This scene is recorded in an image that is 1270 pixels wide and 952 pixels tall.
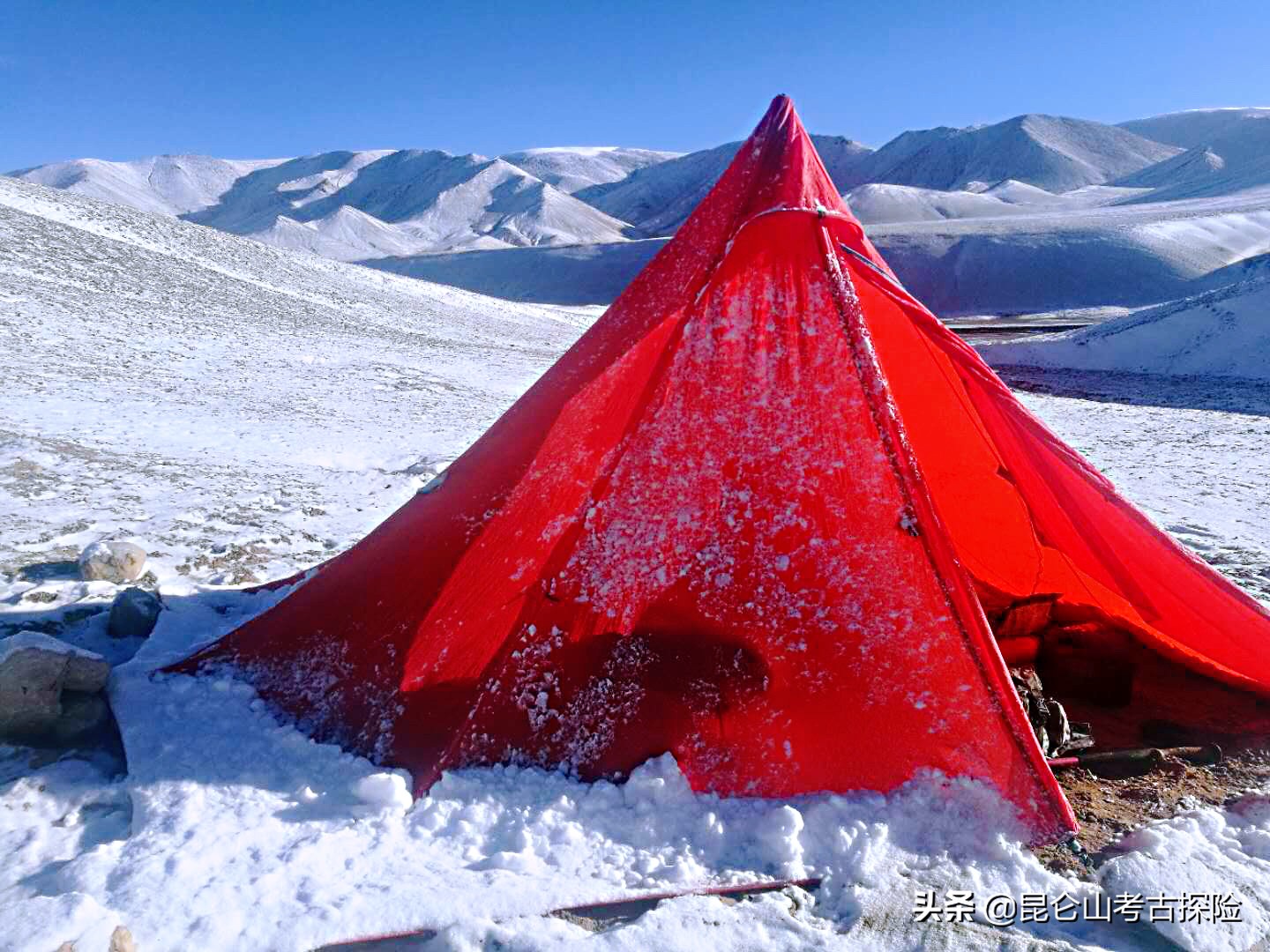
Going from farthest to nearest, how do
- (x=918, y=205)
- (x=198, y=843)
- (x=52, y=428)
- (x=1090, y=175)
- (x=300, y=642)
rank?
(x=1090, y=175)
(x=918, y=205)
(x=52, y=428)
(x=300, y=642)
(x=198, y=843)

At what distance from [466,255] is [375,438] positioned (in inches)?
1984

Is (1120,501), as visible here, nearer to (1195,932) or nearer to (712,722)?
(1195,932)

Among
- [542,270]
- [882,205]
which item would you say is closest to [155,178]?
[542,270]

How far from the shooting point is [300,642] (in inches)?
122

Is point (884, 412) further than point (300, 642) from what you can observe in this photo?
No

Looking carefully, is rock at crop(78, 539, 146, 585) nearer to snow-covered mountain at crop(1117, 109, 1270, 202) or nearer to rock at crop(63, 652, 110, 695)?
rock at crop(63, 652, 110, 695)

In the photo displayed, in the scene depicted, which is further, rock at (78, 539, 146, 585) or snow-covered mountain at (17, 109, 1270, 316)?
snow-covered mountain at (17, 109, 1270, 316)

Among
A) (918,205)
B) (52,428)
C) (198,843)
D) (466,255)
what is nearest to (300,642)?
(198,843)

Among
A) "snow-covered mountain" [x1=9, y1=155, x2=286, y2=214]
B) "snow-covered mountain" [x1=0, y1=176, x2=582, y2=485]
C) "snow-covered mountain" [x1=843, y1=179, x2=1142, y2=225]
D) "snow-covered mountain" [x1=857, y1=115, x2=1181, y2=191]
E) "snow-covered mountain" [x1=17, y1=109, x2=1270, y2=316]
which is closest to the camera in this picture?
"snow-covered mountain" [x1=0, y1=176, x2=582, y2=485]

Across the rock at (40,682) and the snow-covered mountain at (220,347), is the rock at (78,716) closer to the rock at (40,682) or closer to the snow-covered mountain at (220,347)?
the rock at (40,682)

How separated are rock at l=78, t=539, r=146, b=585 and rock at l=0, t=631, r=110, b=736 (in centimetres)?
118

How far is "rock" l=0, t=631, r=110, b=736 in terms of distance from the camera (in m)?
2.67

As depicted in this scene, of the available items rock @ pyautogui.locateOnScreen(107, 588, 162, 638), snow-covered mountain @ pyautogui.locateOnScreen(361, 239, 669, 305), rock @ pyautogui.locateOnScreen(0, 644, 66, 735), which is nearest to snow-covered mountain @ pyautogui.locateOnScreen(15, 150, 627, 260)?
snow-covered mountain @ pyautogui.locateOnScreen(361, 239, 669, 305)

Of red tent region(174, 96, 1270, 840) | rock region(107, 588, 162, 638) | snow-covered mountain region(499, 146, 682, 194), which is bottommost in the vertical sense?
rock region(107, 588, 162, 638)
